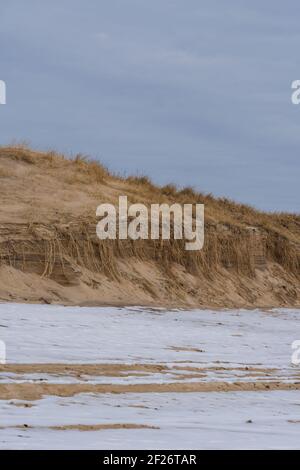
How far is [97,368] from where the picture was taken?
37.9 ft

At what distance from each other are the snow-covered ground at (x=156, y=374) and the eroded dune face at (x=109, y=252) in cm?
204

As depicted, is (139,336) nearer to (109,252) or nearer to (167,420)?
(167,420)

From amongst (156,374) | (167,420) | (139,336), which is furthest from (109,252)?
(167,420)

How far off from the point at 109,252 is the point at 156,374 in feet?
35.3

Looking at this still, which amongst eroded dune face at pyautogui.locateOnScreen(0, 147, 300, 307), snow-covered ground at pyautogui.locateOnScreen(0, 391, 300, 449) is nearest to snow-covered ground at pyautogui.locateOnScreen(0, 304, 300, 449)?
snow-covered ground at pyautogui.locateOnScreen(0, 391, 300, 449)

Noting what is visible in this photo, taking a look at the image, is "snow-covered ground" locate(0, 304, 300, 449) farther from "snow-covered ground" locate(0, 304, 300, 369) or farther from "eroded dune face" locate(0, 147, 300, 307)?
"eroded dune face" locate(0, 147, 300, 307)

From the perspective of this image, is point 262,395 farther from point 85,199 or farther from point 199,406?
point 85,199

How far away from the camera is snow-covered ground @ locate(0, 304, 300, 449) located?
299 inches

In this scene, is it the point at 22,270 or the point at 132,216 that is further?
the point at 132,216

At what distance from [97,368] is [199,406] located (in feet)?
7.39

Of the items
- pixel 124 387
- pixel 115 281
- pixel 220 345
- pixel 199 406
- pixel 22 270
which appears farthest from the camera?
pixel 115 281

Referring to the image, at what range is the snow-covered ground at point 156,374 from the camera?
7.59 m
